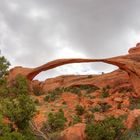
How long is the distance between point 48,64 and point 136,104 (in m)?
7.68

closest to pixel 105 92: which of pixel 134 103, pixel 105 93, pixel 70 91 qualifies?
pixel 105 93

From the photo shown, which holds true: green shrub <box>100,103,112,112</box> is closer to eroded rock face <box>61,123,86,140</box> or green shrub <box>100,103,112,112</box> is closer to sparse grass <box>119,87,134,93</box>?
sparse grass <box>119,87,134,93</box>

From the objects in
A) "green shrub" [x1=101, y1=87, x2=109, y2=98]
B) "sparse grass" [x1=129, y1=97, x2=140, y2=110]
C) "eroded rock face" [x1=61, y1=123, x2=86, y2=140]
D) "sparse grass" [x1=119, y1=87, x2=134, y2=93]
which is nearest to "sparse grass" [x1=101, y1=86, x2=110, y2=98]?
"green shrub" [x1=101, y1=87, x2=109, y2=98]

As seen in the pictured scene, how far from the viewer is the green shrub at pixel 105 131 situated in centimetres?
1788

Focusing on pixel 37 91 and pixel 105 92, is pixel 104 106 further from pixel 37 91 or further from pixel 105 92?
pixel 37 91

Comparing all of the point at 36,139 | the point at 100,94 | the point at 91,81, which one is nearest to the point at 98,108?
the point at 100,94

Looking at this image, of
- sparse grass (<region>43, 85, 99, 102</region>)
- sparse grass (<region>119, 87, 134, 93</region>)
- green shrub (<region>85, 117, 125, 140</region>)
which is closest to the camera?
green shrub (<region>85, 117, 125, 140</region>)

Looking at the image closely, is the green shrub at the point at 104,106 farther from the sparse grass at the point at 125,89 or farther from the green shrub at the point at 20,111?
the green shrub at the point at 20,111

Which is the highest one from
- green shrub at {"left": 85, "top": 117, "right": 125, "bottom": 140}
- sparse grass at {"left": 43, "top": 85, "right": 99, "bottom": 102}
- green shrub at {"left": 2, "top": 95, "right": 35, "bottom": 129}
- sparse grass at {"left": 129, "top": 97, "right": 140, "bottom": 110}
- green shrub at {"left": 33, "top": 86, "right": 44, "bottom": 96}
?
green shrub at {"left": 33, "top": 86, "right": 44, "bottom": 96}

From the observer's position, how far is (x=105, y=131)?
17906 mm

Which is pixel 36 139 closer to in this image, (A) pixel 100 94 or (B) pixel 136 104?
(B) pixel 136 104

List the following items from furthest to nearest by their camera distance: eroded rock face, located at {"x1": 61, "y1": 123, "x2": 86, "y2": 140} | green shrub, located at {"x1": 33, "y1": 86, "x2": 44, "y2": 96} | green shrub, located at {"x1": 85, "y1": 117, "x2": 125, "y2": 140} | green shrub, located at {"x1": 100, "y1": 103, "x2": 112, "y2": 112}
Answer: green shrub, located at {"x1": 33, "y1": 86, "x2": 44, "y2": 96}
green shrub, located at {"x1": 100, "y1": 103, "x2": 112, "y2": 112}
eroded rock face, located at {"x1": 61, "y1": 123, "x2": 86, "y2": 140}
green shrub, located at {"x1": 85, "y1": 117, "x2": 125, "y2": 140}

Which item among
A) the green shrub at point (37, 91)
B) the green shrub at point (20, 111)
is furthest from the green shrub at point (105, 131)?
the green shrub at point (37, 91)

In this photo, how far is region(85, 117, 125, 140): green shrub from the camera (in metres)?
17.9
